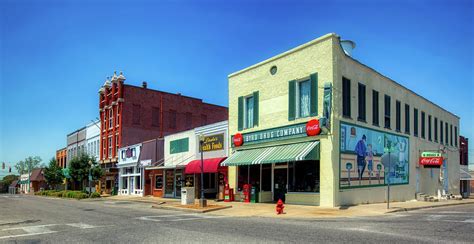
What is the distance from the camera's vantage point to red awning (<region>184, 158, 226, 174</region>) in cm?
2756

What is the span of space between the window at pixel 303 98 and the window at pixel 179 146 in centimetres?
1299

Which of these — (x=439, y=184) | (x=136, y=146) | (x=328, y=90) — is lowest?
(x=439, y=184)

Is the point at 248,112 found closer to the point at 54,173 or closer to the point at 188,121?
the point at 188,121

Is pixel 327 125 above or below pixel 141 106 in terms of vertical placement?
below

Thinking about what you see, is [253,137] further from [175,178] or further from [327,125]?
[175,178]

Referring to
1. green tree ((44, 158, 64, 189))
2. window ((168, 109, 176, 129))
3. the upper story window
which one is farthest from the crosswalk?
green tree ((44, 158, 64, 189))

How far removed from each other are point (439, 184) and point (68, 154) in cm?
5491

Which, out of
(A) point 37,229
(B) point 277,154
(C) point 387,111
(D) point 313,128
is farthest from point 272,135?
(A) point 37,229

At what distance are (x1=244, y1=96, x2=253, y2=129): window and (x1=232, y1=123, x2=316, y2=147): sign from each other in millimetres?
711

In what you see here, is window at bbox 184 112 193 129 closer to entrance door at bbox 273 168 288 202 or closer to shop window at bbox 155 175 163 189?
shop window at bbox 155 175 163 189

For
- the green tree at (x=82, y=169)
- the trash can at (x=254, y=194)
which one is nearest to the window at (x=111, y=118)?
the green tree at (x=82, y=169)

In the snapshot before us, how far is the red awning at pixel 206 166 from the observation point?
2756 cm

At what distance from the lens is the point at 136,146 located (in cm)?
4144

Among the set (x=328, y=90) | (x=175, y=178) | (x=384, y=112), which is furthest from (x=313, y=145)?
(x=175, y=178)
